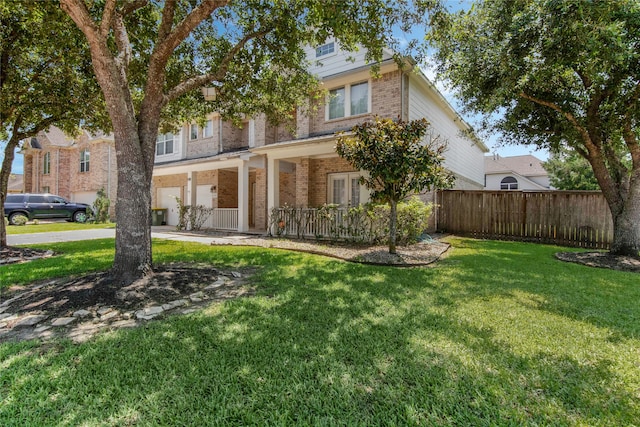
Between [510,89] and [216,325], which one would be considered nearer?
[216,325]

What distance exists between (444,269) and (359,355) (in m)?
4.41

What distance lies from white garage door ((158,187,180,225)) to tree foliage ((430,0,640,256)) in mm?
16276

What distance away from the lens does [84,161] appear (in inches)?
934

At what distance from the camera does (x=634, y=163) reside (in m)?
7.61

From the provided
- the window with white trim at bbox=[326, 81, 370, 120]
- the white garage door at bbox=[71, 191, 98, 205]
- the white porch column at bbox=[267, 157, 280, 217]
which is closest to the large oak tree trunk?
the white porch column at bbox=[267, 157, 280, 217]

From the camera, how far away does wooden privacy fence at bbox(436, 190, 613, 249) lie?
1048 centimetres

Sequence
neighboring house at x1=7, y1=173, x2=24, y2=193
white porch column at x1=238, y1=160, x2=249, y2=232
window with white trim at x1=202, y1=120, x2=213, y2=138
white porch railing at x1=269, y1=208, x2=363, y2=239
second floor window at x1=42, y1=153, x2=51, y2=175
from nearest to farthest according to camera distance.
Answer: white porch railing at x1=269, y1=208, x2=363, y2=239 → white porch column at x1=238, y1=160, x2=249, y2=232 → window with white trim at x1=202, y1=120, x2=213, y2=138 → second floor window at x1=42, y1=153, x2=51, y2=175 → neighboring house at x1=7, y1=173, x2=24, y2=193

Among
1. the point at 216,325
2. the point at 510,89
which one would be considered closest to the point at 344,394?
the point at 216,325

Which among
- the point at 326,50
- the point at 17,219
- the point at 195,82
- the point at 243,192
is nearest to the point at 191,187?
the point at 243,192

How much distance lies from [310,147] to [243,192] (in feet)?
13.6

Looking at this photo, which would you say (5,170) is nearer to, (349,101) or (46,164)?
(349,101)

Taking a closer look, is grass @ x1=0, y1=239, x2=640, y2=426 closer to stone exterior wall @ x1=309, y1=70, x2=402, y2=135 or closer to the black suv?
stone exterior wall @ x1=309, y1=70, x2=402, y2=135

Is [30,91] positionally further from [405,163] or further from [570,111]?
[570,111]

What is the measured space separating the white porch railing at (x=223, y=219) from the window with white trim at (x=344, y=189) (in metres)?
4.73
